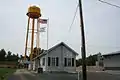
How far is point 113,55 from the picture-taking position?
59.9 m

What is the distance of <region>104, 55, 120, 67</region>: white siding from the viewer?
57806mm

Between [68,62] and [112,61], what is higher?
[112,61]

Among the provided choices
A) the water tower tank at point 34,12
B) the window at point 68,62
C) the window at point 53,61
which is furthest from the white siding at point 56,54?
→ the water tower tank at point 34,12

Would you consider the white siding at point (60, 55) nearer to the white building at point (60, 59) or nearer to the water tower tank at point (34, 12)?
the white building at point (60, 59)

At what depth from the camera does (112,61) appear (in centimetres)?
6097

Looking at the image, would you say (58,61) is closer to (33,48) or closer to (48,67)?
(48,67)

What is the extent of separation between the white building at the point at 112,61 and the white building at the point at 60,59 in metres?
10.6

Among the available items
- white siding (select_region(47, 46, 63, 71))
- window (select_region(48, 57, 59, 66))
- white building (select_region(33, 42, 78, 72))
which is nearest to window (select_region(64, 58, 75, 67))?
white building (select_region(33, 42, 78, 72))

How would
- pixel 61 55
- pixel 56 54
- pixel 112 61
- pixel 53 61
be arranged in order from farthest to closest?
pixel 112 61 < pixel 61 55 < pixel 56 54 < pixel 53 61

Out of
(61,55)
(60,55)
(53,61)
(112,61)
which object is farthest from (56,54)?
(112,61)

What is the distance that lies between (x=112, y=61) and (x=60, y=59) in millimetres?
15200

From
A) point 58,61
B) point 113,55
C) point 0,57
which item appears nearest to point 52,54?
point 58,61

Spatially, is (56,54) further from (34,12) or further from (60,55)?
(34,12)

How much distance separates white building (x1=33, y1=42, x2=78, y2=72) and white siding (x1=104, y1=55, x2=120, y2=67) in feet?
35.5
